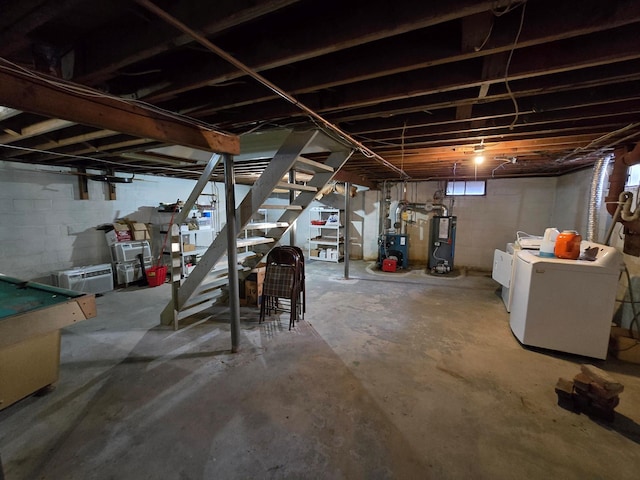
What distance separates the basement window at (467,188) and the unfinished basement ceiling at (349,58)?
12.9 feet

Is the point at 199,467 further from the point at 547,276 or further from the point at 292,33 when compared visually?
the point at 547,276

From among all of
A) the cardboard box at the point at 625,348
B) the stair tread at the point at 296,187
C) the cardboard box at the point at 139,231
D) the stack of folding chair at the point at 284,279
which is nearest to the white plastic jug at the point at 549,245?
the cardboard box at the point at 625,348

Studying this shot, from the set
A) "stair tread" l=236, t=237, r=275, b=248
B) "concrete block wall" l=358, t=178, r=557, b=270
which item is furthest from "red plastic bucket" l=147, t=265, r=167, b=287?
"concrete block wall" l=358, t=178, r=557, b=270

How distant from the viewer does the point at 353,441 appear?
67.8 inches

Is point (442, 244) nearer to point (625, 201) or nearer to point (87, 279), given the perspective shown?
point (625, 201)

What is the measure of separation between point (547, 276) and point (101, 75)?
3.94 metres

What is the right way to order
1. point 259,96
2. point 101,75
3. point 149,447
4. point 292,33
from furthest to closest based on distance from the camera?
point 259,96 < point 149,447 < point 101,75 < point 292,33

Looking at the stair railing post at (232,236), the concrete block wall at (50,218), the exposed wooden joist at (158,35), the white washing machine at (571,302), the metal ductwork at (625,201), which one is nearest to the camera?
the exposed wooden joist at (158,35)

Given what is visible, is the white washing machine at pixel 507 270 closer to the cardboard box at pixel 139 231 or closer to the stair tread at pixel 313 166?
the stair tread at pixel 313 166

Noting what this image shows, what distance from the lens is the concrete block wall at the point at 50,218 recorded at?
3.90m

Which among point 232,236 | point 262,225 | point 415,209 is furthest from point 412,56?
point 415,209

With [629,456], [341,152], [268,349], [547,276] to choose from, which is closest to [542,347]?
[547,276]

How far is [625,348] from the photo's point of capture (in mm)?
2623

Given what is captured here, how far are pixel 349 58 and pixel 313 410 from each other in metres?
2.38
